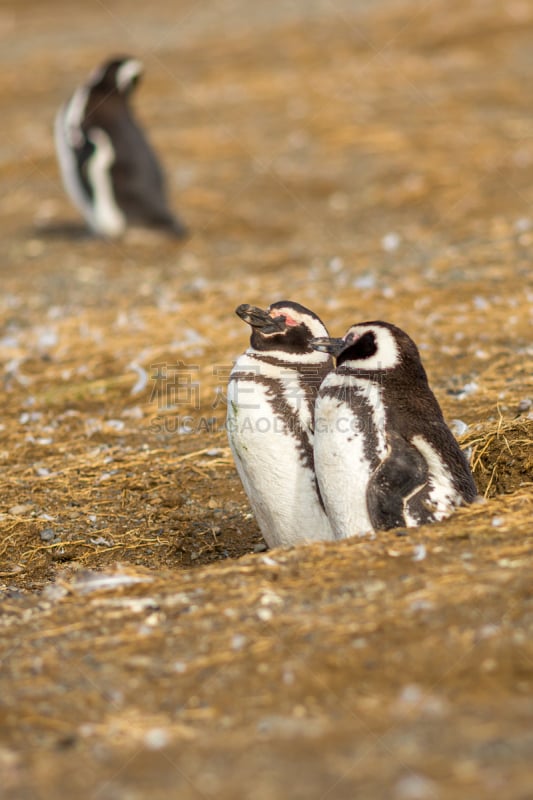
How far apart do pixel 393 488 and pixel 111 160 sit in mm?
8508

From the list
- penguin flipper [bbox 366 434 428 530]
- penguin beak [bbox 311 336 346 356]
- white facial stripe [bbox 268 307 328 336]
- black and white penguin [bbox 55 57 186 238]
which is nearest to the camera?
penguin flipper [bbox 366 434 428 530]

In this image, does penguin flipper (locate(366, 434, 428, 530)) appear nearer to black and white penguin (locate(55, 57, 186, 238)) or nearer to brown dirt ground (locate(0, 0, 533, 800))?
brown dirt ground (locate(0, 0, 533, 800))

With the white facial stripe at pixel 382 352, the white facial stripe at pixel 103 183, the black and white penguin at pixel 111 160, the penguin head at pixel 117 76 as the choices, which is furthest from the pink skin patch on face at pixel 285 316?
the penguin head at pixel 117 76

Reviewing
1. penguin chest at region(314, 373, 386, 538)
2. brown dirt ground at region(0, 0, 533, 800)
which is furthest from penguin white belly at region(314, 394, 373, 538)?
brown dirt ground at region(0, 0, 533, 800)

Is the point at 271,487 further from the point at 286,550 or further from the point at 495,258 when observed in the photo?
the point at 495,258

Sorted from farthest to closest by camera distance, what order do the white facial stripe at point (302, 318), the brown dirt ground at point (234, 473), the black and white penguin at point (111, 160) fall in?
the black and white penguin at point (111, 160), the white facial stripe at point (302, 318), the brown dirt ground at point (234, 473)

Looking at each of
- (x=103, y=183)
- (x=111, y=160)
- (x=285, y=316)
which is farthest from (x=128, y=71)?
(x=285, y=316)

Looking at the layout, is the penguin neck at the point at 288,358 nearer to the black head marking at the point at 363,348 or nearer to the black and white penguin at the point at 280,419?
the black and white penguin at the point at 280,419

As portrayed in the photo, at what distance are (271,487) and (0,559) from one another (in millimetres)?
1322

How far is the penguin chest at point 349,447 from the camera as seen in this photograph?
Answer: 3951mm

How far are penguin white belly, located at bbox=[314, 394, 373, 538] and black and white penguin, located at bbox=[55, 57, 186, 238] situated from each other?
775cm

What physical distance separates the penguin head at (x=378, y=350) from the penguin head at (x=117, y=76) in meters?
8.36

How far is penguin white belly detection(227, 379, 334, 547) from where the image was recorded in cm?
430

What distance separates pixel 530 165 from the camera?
12758mm
